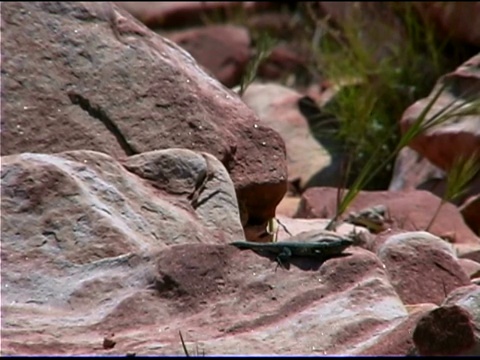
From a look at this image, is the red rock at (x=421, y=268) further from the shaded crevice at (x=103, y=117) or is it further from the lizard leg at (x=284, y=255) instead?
the shaded crevice at (x=103, y=117)

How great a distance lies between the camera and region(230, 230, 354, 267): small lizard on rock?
8.55 ft

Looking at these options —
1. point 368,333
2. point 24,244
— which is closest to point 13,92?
point 24,244

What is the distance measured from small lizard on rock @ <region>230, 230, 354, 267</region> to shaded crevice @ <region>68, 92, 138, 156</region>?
2.22 ft

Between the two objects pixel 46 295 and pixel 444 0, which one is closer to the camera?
pixel 46 295

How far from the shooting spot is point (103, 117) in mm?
3311

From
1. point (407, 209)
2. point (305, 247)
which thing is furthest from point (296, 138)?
point (305, 247)

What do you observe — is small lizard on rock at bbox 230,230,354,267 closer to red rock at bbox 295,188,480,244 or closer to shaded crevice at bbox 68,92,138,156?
shaded crevice at bbox 68,92,138,156

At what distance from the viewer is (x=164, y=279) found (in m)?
2.55

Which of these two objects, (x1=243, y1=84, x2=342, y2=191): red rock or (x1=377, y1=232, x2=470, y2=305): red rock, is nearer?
(x1=377, y1=232, x2=470, y2=305): red rock

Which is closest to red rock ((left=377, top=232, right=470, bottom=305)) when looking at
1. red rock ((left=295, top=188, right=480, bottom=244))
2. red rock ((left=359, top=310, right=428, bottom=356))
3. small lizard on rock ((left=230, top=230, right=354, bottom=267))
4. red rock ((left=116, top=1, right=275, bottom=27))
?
small lizard on rock ((left=230, top=230, right=354, bottom=267))

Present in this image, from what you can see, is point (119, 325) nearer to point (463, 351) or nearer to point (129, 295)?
point (129, 295)

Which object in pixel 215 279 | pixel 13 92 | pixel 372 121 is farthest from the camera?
pixel 372 121

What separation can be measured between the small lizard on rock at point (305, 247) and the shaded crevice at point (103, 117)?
68 centimetres

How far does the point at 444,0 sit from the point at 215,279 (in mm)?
3314
